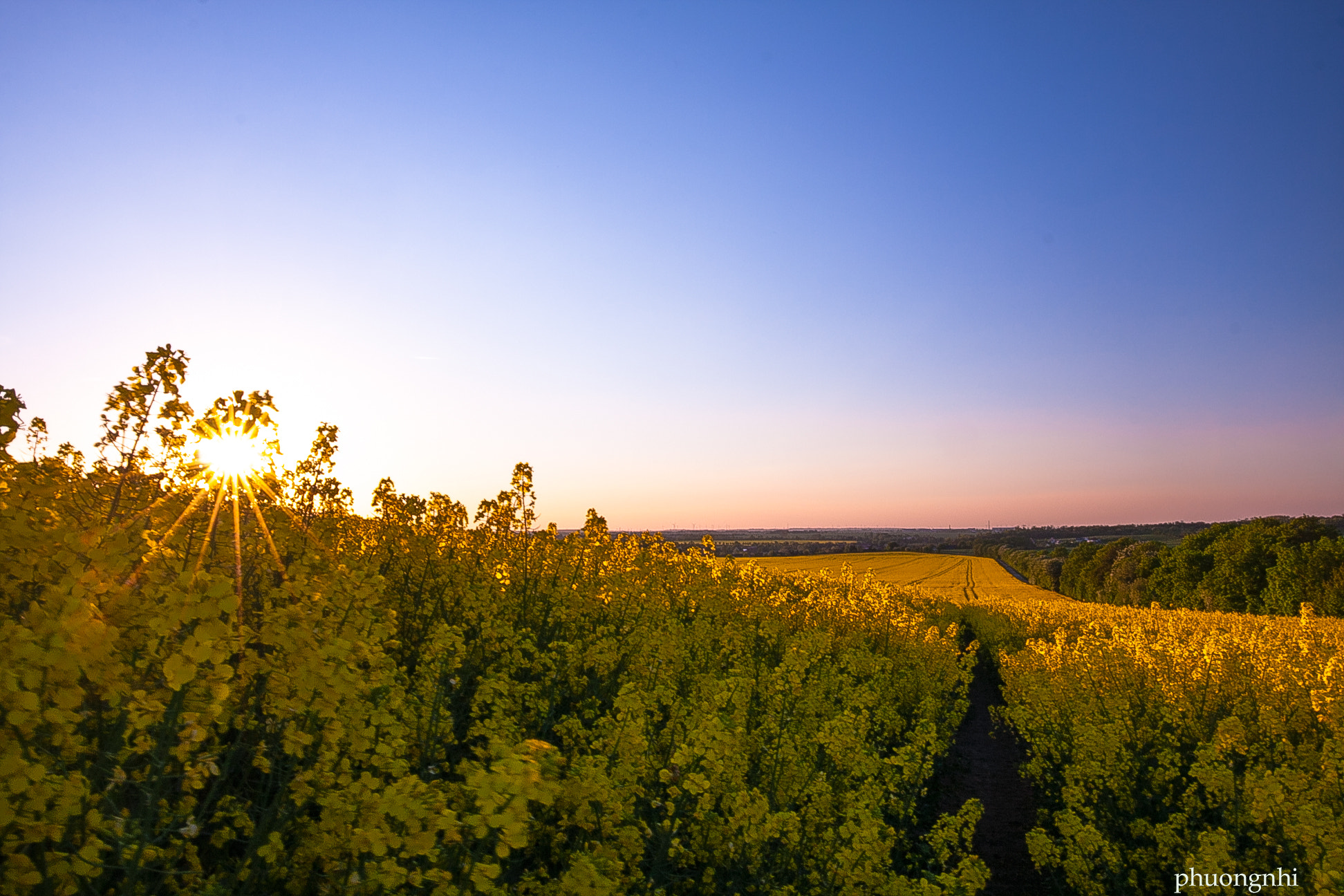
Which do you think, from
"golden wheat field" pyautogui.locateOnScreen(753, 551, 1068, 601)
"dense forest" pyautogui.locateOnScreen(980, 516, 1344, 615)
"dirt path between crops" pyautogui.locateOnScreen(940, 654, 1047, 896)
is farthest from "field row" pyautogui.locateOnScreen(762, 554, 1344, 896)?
"dense forest" pyautogui.locateOnScreen(980, 516, 1344, 615)

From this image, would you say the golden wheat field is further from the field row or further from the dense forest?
the field row

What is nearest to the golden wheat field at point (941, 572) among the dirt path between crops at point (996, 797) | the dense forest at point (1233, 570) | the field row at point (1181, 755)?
the dense forest at point (1233, 570)

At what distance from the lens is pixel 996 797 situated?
12094mm

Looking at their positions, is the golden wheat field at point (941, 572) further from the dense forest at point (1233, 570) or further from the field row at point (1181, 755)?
the field row at point (1181, 755)

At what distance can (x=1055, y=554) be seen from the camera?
3041 inches

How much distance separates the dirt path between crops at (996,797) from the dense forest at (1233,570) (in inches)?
1340

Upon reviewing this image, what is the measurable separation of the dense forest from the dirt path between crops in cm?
3403

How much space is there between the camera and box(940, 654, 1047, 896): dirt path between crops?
9.17 meters

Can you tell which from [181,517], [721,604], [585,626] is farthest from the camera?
[721,604]

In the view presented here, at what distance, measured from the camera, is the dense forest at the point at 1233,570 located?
37875 mm

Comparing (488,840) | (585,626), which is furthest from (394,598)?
(488,840)

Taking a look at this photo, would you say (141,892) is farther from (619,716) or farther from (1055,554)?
(1055,554)

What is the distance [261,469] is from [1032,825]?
12.5 meters

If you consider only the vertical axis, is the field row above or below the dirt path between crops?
above
